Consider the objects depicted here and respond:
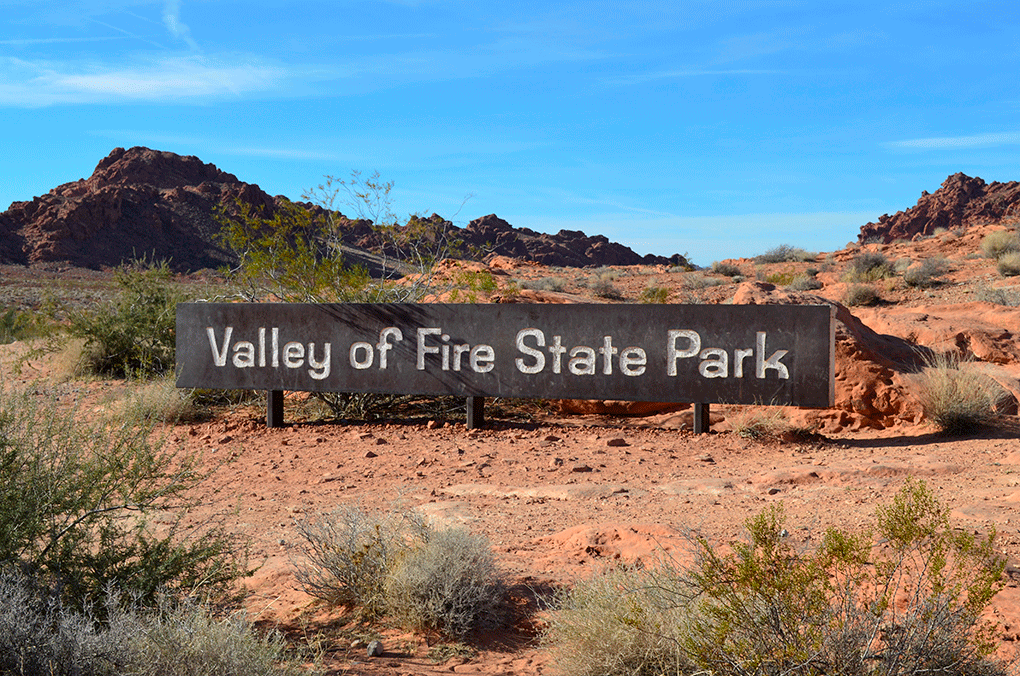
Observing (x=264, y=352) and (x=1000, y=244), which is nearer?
(x=264, y=352)

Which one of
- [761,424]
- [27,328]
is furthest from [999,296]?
[27,328]

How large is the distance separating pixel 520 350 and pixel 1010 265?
1804 centimetres

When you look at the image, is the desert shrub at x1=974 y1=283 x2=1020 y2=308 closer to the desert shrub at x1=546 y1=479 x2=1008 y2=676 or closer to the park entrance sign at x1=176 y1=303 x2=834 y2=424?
the park entrance sign at x1=176 y1=303 x2=834 y2=424

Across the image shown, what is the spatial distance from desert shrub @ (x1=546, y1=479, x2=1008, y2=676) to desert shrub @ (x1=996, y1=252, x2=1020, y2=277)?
21202 millimetres

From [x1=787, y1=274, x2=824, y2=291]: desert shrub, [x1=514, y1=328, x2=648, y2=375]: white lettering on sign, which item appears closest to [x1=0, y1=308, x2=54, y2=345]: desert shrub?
[x1=514, y1=328, x2=648, y2=375]: white lettering on sign

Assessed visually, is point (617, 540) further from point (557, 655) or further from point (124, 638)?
point (124, 638)

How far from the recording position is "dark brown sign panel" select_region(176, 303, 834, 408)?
27.3 ft

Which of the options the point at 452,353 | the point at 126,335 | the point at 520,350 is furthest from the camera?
the point at 126,335

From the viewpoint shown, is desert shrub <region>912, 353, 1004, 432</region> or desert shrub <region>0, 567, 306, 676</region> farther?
desert shrub <region>912, 353, 1004, 432</region>

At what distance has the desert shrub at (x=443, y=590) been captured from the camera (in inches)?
149

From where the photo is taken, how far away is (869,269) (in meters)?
23.5

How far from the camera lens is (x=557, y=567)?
4.60 m

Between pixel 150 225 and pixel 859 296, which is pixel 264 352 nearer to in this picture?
pixel 859 296

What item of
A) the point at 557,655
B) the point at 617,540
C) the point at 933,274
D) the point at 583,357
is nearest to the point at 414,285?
the point at 583,357
